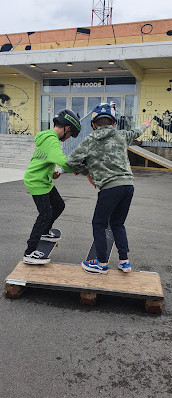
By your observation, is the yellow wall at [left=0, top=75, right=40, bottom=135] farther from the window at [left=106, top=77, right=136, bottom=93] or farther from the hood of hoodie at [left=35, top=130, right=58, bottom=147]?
the hood of hoodie at [left=35, top=130, right=58, bottom=147]

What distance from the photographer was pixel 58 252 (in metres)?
4.06

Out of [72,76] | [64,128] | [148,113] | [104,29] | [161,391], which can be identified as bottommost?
[161,391]

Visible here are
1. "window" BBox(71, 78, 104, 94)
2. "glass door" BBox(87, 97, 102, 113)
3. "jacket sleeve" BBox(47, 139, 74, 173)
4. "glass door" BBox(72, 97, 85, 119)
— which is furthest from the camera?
"glass door" BBox(72, 97, 85, 119)

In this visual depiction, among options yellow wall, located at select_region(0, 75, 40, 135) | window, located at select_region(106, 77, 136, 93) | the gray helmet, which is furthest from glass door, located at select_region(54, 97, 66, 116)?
the gray helmet

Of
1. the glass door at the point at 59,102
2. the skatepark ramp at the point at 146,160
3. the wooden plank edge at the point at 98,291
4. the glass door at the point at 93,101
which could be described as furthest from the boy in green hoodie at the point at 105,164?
the glass door at the point at 59,102

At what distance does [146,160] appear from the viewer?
15172 millimetres

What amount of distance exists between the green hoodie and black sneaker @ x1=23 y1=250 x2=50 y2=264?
63 cm

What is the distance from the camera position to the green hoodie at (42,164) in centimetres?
286

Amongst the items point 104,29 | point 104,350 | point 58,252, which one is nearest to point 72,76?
point 104,29

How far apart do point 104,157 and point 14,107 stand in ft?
60.7

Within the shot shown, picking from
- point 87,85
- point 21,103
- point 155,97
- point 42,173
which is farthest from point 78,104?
point 42,173

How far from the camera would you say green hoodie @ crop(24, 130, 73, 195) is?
2.86m

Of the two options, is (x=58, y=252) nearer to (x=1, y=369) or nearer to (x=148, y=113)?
(x=1, y=369)

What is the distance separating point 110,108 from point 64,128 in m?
0.52
